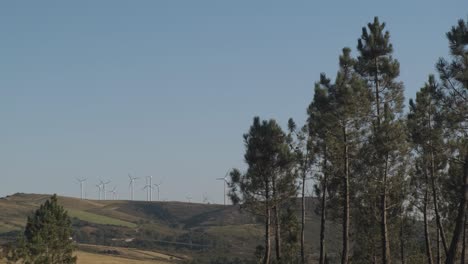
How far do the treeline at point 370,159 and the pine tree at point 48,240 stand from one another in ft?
112

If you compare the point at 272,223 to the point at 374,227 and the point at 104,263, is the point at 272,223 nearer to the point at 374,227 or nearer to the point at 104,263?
the point at 374,227

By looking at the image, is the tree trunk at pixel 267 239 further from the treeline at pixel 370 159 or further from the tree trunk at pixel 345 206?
the tree trunk at pixel 345 206

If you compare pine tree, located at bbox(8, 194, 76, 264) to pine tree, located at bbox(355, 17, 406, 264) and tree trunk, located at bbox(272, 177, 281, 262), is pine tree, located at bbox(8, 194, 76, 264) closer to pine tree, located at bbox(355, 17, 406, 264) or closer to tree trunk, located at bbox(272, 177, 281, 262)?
tree trunk, located at bbox(272, 177, 281, 262)

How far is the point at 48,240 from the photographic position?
282 feet

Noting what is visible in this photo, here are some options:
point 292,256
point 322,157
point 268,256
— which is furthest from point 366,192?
point 292,256

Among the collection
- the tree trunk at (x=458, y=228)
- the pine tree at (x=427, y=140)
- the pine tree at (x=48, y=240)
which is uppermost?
the pine tree at (x=427, y=140)

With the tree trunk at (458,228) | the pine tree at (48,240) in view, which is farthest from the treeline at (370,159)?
the pine tree at (48,240)

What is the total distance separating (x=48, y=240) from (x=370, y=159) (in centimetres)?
5503

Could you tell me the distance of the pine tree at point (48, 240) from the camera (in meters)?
82.4

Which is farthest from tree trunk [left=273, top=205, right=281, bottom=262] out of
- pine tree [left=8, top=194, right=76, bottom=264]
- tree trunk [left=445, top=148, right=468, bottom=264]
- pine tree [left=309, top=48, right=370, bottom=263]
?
pine tree [left=8, top=194, right=76, bottom=264]

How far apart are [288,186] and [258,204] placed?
11.6ft

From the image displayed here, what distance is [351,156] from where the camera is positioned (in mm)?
49312

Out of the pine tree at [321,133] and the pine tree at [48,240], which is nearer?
the pine tree at [321,133]

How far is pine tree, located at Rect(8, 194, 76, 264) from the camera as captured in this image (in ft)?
270
